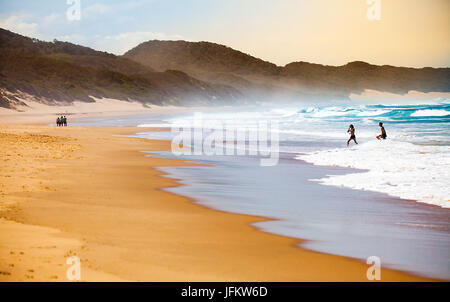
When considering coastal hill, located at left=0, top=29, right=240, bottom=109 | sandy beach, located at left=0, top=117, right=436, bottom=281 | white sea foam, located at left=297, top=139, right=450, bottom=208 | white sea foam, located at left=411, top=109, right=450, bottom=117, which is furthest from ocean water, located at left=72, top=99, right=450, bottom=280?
coastal hill, located at left=0, top=29, right=240, bottom=109

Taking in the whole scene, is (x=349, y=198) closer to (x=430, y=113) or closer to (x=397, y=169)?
(x=397, y=169)

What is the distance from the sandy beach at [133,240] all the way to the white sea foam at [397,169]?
421 cm

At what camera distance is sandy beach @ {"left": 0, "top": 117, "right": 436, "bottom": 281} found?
18.4 ft

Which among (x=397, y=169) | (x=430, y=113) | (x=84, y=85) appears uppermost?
(x=84, y=85)

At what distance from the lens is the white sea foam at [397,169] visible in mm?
11414

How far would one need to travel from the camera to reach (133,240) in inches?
275

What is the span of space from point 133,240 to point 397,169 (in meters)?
9.78

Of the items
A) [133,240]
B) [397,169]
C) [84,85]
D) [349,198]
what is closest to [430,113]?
[397,169]

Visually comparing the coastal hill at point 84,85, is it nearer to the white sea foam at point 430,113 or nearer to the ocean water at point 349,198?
the white sea foam at point 430,113

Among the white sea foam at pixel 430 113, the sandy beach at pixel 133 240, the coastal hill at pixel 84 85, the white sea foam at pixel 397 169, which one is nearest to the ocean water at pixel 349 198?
the white sea foam at pixel 397 169
